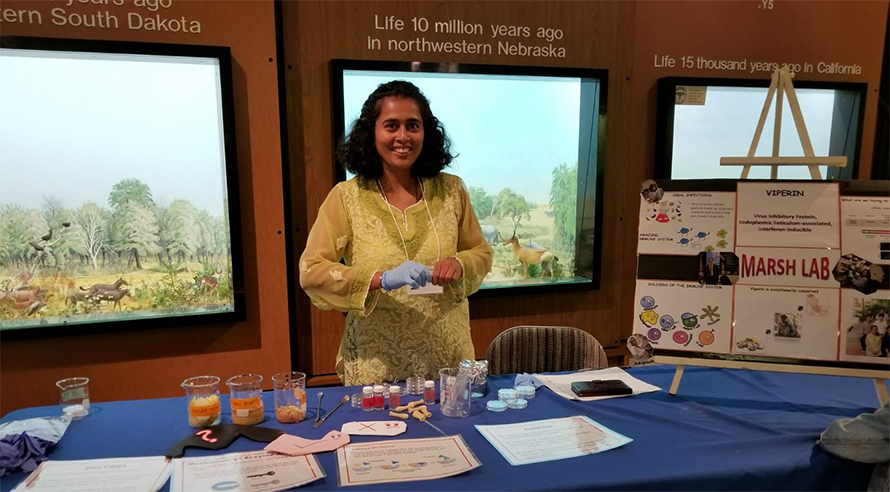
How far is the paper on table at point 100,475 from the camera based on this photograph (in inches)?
45.7

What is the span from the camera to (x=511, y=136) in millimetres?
2988

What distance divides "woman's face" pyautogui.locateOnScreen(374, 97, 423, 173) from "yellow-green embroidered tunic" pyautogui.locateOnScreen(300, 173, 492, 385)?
0.16 meters

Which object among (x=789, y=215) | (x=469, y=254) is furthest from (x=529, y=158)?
(x=789, y=215)

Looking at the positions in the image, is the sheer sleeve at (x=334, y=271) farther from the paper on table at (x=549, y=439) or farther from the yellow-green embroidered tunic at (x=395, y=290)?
the paper on table at (x=549, y=439)

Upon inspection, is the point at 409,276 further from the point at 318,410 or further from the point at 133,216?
the point at 133,216

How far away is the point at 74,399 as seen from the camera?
5.01 ft

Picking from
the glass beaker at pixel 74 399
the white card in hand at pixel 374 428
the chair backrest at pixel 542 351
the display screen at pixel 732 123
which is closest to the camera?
the white card in hand at pixel 374 428

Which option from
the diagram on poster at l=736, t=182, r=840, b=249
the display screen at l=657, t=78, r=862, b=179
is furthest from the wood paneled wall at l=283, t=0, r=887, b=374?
the diagram on poster at l=736, t=182, r=840, b=249

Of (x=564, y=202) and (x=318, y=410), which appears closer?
(x=318, y=410)

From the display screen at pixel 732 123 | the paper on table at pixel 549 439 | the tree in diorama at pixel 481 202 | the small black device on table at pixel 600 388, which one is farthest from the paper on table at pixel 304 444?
the display screen at pixel 732 123

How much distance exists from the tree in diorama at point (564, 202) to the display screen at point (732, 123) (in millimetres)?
562

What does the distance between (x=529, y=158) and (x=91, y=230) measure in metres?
2.28

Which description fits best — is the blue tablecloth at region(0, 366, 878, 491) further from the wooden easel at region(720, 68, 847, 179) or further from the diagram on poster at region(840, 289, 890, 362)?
the wooden easel at region(720, 68, 847, 179)

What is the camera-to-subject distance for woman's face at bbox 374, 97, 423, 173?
73.7 inches
